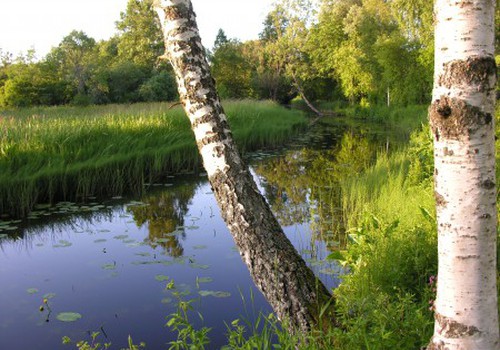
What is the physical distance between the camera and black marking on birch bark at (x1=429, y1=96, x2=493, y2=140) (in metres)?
1.69

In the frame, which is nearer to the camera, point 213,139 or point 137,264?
point 213,139

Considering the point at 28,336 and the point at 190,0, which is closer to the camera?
the point at 190,0

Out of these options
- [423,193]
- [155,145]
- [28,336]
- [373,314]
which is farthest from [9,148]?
[373,314]

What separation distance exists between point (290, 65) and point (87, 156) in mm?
33570

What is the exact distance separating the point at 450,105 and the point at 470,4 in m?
0.37

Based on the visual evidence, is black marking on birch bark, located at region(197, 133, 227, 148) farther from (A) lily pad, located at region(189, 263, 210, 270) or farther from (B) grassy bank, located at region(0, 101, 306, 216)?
(B) grassy bank, located at region(0, 101, 306, 216)

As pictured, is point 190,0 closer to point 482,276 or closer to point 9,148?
point 482,276

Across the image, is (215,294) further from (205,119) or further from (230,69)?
(230,69)

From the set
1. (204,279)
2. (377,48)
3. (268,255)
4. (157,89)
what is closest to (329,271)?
(204,279)

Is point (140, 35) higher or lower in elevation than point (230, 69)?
higher

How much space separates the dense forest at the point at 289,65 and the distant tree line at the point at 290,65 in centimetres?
7

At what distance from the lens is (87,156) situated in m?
9.73

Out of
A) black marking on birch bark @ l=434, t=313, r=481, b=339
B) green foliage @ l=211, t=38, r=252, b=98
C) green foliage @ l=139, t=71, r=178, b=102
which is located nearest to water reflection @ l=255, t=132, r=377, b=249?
black marking on birch bark @ l=434, t=313, r=481, b=339

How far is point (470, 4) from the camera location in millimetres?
1643
